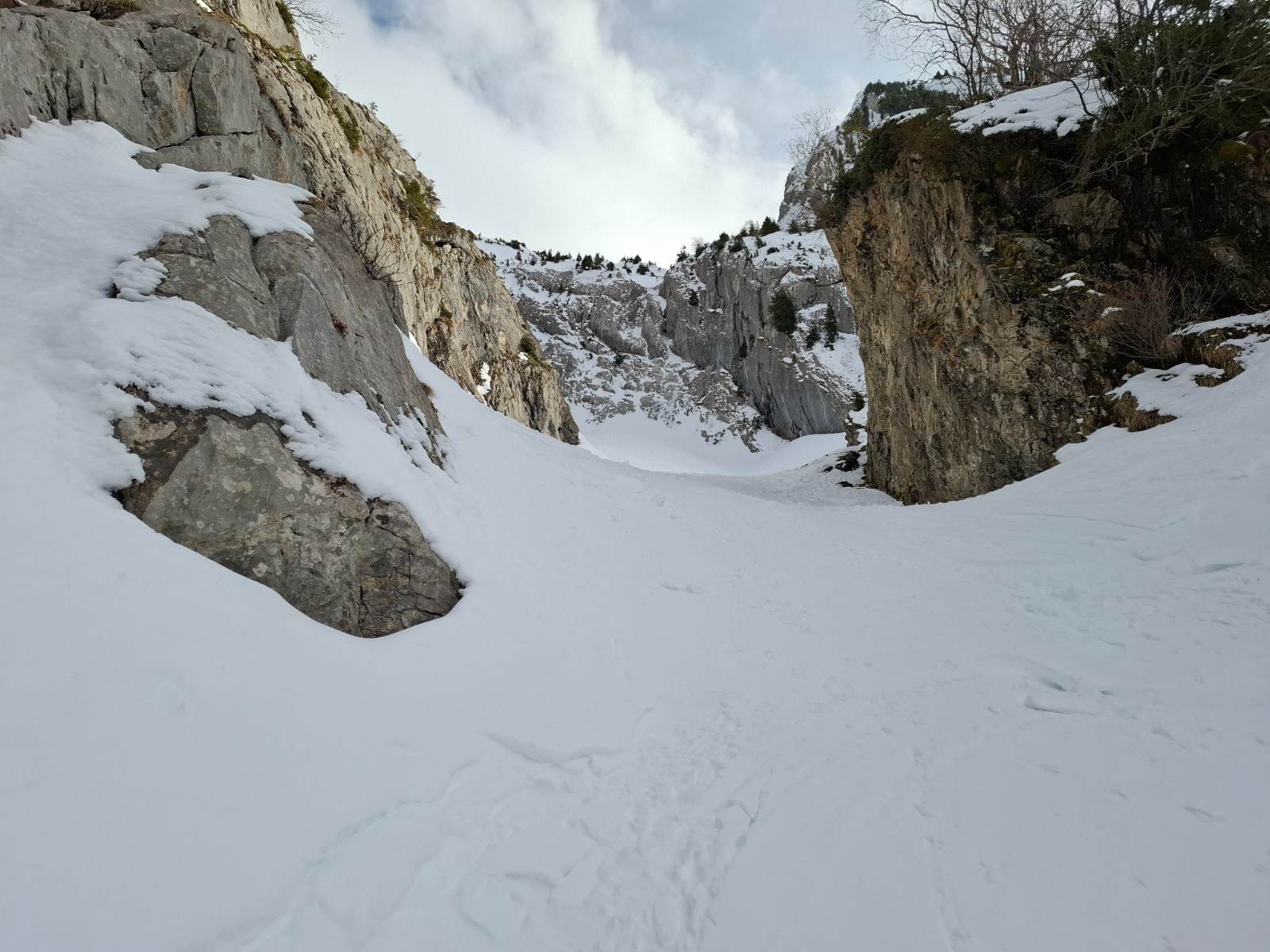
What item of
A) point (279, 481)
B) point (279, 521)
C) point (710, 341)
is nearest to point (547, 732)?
point (279, 521)

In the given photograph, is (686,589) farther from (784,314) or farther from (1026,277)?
(784,314)

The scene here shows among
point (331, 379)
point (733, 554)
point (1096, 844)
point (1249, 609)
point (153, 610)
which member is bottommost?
point (1096, 844)

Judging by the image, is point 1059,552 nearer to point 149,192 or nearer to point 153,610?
point 153,610

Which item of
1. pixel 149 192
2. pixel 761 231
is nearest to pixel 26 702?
pixel 149 192

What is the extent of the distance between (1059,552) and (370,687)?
26.0 feet

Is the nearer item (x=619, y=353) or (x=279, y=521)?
(x=279, y=521)

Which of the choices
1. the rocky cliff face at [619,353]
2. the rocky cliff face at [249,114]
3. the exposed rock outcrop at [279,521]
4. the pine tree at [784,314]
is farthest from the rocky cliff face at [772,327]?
the exposed rock outcrop at [279,521]

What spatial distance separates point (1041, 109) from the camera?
13.4m

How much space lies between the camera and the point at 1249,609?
14.9 ft

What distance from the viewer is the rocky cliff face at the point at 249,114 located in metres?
8.02

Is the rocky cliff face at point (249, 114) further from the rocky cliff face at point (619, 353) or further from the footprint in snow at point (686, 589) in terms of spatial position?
the rocky cliff face at point (619, 353)

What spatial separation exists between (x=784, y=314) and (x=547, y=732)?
179ft

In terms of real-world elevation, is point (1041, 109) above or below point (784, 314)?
below

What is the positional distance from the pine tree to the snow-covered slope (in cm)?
100
